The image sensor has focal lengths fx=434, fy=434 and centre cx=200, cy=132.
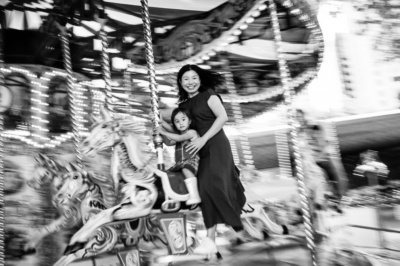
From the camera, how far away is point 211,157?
2.33 meters

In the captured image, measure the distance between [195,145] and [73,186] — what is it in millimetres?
931

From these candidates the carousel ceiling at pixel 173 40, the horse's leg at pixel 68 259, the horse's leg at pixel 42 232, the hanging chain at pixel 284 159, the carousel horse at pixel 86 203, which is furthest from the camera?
the hanging chain at pixel 284 159

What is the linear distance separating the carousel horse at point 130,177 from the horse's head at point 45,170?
0.78 meters

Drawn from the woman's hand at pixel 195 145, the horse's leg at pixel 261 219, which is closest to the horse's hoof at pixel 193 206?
the woman's hand at pixel 195 145

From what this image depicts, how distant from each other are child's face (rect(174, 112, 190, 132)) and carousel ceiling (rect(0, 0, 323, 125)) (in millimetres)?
1261

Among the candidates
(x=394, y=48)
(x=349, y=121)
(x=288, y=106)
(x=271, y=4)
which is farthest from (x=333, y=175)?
(x=271, y=4)

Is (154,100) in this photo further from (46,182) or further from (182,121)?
(46,182)

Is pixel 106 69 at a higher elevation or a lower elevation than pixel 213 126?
higher

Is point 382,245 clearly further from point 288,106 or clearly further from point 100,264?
point 100,264

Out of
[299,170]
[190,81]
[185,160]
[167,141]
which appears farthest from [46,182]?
[299,170]

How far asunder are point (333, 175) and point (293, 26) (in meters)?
1.26

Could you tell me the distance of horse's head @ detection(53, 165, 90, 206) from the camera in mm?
2709

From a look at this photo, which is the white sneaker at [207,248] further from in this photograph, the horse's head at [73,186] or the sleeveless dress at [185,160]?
Result: the horse's head at [73,186]

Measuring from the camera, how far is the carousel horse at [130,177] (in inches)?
85.9
